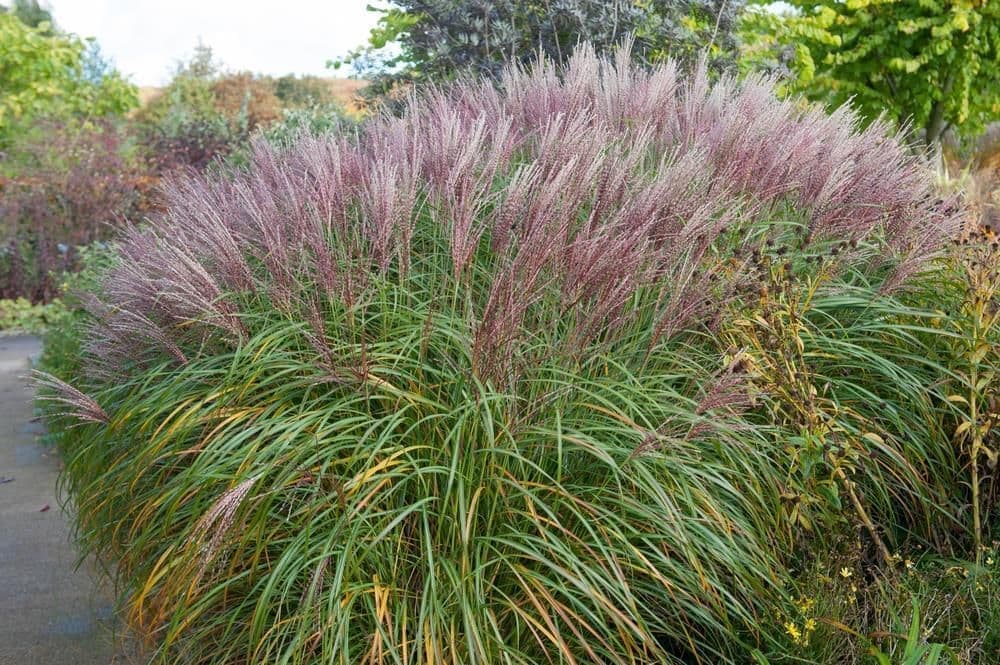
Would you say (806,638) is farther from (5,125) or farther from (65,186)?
(5,125)

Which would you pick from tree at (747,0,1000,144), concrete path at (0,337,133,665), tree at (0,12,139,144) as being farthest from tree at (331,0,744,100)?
tree at (0,12,139,144)

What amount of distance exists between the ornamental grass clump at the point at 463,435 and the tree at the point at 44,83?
12502mm

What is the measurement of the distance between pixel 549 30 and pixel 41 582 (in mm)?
5438

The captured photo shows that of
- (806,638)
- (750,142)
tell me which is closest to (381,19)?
(750,142)

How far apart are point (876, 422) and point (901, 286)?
0.58 meters

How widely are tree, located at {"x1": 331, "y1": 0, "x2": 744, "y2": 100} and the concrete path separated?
151 inches

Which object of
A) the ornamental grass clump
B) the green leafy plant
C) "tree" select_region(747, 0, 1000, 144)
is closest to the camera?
the ornamental grass clump

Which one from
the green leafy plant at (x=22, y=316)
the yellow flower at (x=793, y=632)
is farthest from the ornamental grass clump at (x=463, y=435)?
the green leafy plant at (x=22, y=316)

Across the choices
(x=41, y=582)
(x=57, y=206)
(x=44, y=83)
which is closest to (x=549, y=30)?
(x=41, y=582)

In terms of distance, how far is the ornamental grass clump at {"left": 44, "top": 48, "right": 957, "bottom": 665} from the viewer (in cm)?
254

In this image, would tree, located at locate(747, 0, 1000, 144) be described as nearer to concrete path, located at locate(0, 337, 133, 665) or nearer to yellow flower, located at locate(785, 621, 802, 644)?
concrete path, located at locate(0, 337, 133, 665)

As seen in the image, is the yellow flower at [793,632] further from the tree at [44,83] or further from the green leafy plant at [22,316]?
the tree at [44,83]

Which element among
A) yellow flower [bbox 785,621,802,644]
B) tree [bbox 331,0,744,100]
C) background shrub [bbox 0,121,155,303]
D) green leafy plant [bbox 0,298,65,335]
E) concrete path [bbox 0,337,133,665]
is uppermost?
tree [bbox 331,0,744,100]

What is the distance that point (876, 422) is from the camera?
3.44 metres
